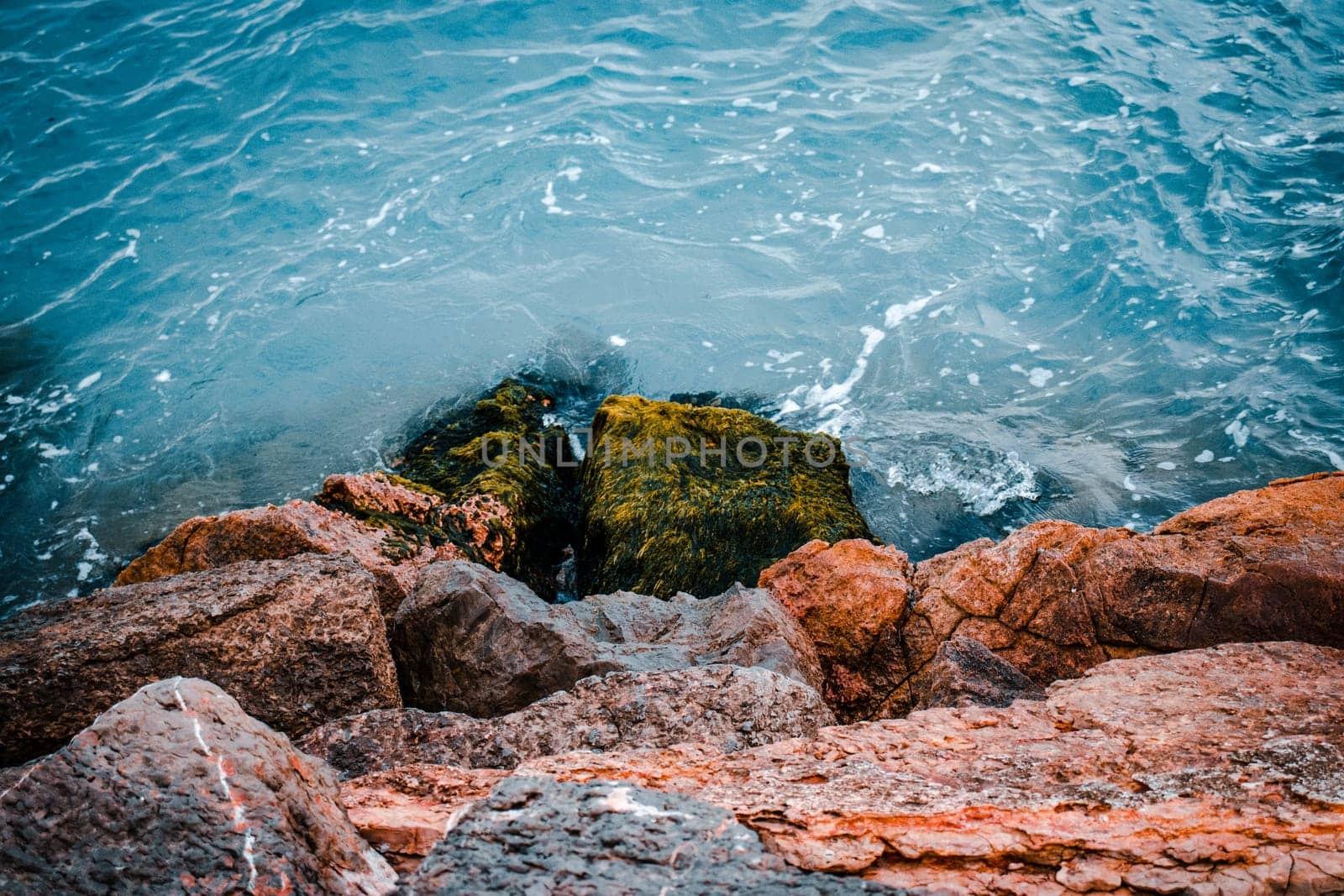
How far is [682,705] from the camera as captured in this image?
423 cm

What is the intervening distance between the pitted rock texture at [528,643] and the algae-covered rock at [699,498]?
1481 mm

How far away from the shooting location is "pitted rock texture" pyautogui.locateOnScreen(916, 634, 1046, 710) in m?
4.67

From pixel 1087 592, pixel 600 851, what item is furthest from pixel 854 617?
pixel 600 851

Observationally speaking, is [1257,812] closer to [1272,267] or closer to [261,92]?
[1272,267]

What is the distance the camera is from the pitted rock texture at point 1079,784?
2.82 meters

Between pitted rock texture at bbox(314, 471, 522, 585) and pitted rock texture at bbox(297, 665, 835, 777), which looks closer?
pitted rock texture at bbox(297, 665, 835, 777)

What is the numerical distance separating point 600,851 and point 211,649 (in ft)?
8.68

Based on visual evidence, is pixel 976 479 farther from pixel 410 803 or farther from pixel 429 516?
pixel 410 803

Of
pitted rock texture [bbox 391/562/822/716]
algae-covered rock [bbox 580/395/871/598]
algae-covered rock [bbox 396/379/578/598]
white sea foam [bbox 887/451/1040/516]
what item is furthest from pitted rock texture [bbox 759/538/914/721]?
white sea foam [bbox 887/451/1040/516]

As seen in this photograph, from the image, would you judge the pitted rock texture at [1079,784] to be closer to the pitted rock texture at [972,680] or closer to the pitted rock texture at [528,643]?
the pitted rock texture at [972,680]

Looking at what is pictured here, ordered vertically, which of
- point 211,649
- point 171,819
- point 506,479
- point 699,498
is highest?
point 171,819

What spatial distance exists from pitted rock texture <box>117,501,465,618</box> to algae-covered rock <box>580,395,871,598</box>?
1797 millimetres

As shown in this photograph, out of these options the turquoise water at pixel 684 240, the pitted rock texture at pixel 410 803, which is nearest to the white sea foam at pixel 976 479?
the turquoise water at pixel 684 240

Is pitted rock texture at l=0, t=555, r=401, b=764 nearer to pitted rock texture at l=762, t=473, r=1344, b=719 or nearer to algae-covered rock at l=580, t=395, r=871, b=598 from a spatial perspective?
algae-covered rock at l=580, t=395, r=871, b=598
